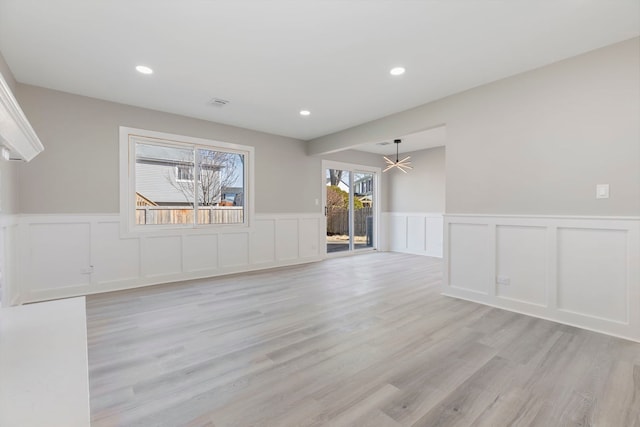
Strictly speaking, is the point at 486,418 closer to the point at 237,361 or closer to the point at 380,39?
the point at 237,361

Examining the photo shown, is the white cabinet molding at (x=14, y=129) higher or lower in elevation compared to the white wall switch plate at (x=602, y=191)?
higher

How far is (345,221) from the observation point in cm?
715

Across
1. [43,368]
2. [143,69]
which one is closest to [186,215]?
[143,69]

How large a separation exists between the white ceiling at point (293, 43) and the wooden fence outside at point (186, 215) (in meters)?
1.59

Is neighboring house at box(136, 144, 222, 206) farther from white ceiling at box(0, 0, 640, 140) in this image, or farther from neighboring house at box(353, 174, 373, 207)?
neighboring house at box(353, 174, 373, 207)

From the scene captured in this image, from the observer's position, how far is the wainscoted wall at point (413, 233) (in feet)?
22.2

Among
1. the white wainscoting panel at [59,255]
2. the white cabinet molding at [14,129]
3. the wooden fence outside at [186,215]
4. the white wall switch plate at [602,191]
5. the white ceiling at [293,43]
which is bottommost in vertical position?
the white wainscoting panel at [59,255]

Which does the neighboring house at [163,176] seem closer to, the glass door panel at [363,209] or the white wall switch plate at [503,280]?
the glass door panel at [363,209]

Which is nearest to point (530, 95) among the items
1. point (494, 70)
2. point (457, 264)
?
point (494, 70)

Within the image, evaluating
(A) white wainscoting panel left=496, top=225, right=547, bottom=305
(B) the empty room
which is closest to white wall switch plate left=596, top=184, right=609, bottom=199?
(B) the empty room

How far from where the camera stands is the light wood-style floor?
157 cm

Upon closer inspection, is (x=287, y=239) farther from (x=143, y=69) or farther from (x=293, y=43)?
(x=293, y=43)

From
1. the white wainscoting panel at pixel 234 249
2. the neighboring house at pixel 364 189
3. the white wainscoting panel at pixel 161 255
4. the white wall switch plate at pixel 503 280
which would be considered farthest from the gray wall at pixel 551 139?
the white wainscoting panel at pixel 161 255

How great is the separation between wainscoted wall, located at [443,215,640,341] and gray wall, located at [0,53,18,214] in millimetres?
4775
